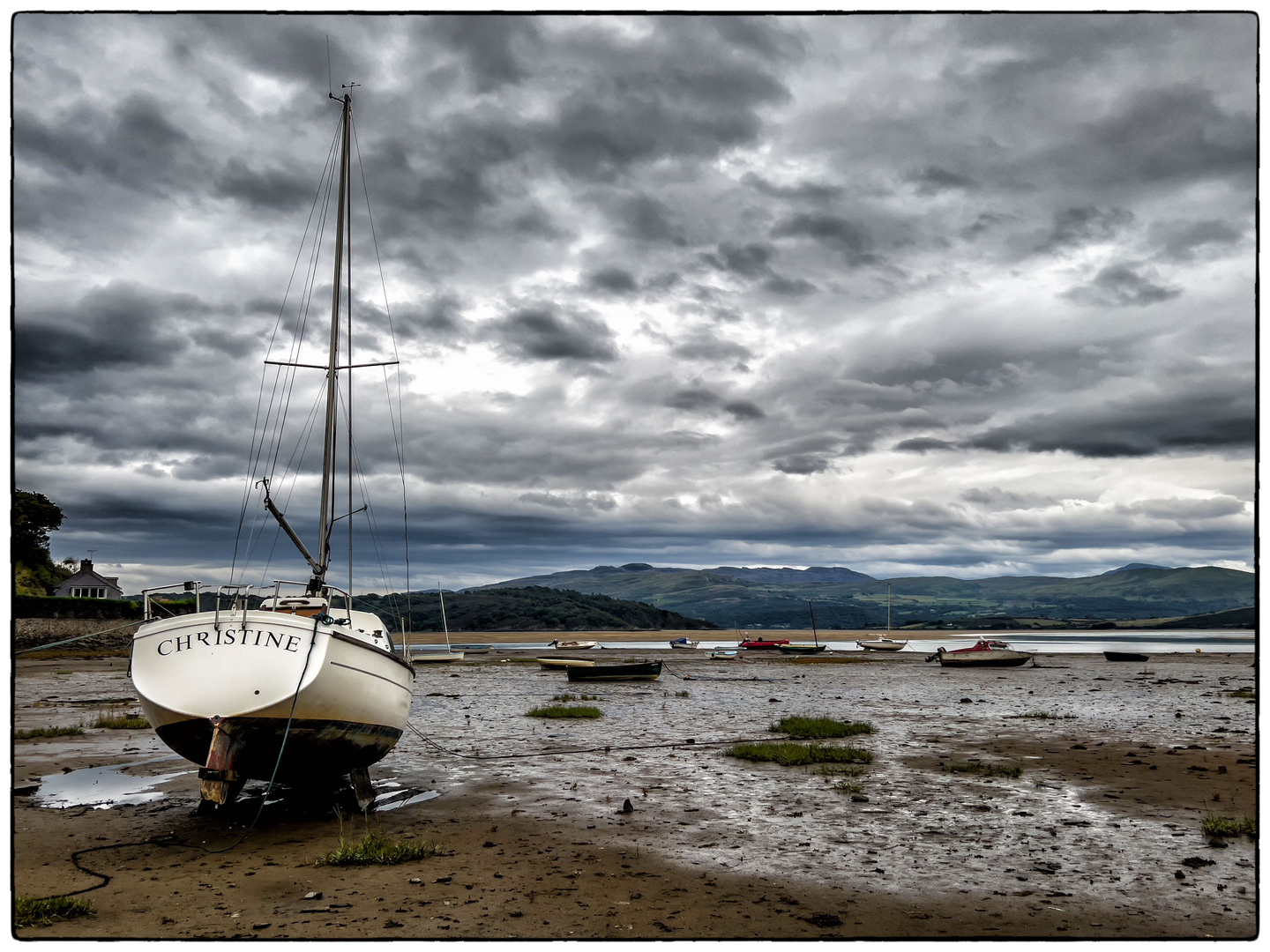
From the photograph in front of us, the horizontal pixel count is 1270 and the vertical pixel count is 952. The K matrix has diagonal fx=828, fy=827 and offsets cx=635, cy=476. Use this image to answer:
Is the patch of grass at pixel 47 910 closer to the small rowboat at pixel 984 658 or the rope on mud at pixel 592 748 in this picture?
the rope on mud at pixel 592 748

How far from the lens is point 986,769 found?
17.9 m

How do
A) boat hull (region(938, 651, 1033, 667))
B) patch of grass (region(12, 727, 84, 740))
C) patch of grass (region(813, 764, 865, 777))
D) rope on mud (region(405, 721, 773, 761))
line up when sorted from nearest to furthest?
patch of grass (region(813, 764, 865, 777)) → rope on mud (region(405, 721, 773, 761)) → patch of grass (region(12, 727, 84, 740)) → boat hull (region(938, 651, 1033, 667))

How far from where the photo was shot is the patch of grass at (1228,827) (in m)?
11.9

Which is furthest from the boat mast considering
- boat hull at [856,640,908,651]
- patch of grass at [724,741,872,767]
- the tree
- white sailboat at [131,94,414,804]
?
boat hull at [856,640,908,651]

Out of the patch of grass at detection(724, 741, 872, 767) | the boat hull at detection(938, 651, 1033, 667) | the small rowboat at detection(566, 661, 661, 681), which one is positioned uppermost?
the patch of grass at detection(724, 741, 872, 767)

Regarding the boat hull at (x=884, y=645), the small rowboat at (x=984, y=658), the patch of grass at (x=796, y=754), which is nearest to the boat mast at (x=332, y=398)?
the patch of grass at (x=796, y=754)

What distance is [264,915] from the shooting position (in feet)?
27.5

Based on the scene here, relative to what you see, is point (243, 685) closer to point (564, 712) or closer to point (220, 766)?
point (220, 766)

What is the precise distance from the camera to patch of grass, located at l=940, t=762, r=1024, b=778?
17.3 metres

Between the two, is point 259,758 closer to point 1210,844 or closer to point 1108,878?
point 1108,878

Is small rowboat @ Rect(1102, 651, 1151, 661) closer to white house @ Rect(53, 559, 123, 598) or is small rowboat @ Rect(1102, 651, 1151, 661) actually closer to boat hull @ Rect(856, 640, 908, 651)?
boat hull @ Rect(856, 640, 908, 651)

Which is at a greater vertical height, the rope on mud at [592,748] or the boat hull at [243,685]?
the boat hull at [243,685]

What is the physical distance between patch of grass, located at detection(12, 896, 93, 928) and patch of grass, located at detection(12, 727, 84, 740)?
16648 millimetres

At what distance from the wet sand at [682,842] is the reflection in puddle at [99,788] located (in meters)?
0.13
